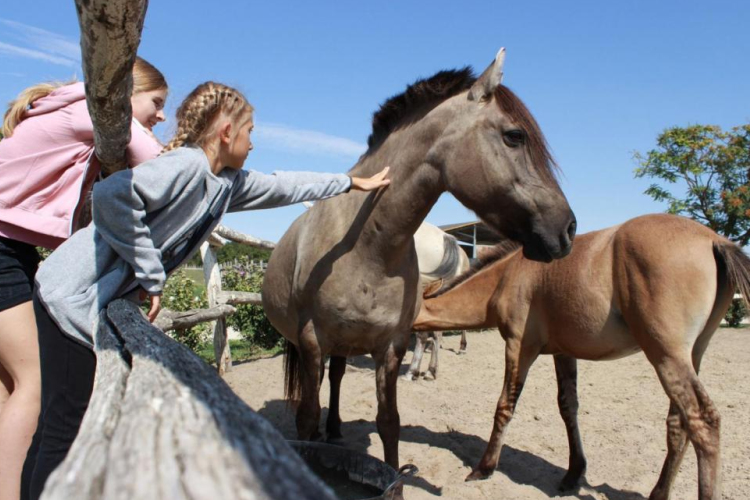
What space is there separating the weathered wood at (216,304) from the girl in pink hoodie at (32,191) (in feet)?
15.0

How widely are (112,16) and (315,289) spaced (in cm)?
222

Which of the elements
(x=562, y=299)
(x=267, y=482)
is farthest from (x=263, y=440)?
(x=562, y=299)

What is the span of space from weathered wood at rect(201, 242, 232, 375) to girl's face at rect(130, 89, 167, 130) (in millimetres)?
4476

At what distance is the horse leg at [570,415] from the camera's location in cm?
413

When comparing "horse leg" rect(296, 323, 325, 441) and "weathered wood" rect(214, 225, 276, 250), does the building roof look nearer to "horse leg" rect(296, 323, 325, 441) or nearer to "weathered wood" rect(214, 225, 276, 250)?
"weathered wood" rect(214, 225, 276, 250)

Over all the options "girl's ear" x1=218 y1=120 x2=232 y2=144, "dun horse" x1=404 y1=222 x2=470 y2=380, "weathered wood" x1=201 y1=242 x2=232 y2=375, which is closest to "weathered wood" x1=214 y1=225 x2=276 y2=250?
"weathered wood" x1=201 y1=242 x2=232 y2=375

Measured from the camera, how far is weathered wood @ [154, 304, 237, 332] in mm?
5059

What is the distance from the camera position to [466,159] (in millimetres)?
2801

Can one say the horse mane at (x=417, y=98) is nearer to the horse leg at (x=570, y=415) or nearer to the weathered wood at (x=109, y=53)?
the weathered wood at (x=109, y=53)

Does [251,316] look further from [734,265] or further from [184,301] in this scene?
[734,265]

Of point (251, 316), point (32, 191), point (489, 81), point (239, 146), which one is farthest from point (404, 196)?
point (251, 316)

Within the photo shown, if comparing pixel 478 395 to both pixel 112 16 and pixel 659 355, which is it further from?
pixel 112 16

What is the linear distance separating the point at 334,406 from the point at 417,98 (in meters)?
2.68

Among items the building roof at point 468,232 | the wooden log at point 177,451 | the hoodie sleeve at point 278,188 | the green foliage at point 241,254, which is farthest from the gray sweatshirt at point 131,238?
the building roof at point 468,232
